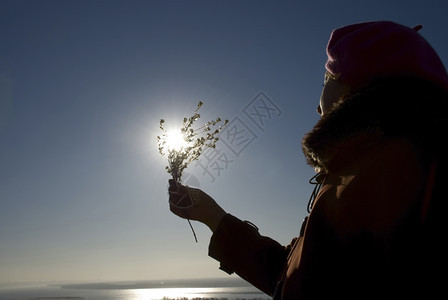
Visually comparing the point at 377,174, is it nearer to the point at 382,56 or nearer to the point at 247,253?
the point at 382,56

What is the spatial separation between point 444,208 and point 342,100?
632 mm

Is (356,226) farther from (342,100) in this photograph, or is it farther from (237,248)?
(237,248)

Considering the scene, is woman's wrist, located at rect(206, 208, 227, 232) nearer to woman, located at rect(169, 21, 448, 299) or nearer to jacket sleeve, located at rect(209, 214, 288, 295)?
jacket sleeve, located at rect(209, 214, 288, 295)

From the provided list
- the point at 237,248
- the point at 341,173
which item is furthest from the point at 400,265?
the point at 237,248

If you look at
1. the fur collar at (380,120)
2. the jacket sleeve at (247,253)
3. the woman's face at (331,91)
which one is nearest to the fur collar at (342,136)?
the fur collar at (380,120)

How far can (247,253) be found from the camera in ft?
8.17

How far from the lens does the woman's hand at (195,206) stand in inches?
106

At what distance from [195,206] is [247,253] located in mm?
570

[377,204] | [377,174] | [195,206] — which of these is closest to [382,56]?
[377,174]

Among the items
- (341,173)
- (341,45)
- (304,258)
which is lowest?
(304,258)

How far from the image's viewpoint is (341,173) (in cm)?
152

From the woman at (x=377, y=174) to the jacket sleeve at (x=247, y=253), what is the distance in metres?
0.79

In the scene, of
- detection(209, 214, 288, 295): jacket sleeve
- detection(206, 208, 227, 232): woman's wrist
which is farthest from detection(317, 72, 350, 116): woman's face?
detection(206, 208, 227, 232): woman's wrist

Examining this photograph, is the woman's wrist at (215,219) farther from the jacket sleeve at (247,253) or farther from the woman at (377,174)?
the woman at (377,174)
